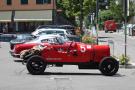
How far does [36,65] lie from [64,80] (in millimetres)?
2208

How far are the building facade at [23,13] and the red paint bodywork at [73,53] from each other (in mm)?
58635

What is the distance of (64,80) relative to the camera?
1789 centimetres

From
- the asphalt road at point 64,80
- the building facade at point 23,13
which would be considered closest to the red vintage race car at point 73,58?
the asphalt road at point 64,80

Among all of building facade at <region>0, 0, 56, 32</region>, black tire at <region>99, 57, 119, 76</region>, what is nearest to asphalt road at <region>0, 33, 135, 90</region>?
black tire at <region>99, 57, 119, 76</region>

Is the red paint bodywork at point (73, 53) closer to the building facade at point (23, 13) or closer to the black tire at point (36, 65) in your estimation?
the black tire at point (36, 65)

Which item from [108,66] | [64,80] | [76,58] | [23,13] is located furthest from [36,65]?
[23,13]

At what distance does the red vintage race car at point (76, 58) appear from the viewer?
19.8m

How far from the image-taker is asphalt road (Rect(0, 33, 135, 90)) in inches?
622

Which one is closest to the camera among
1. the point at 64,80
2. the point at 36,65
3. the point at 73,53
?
the point at 64,80

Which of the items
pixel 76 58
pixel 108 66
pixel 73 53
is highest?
pixel 73 53

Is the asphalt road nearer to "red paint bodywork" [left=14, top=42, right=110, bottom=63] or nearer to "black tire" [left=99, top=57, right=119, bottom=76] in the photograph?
"black tire" [left=99, top=57, right=119, bottom=76]

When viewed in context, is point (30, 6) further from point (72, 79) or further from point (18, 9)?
point (72, 79)

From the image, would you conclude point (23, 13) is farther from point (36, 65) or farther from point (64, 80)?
point (64, 80)

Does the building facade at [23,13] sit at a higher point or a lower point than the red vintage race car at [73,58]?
higher
